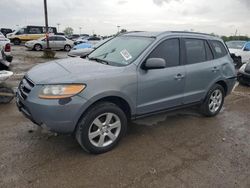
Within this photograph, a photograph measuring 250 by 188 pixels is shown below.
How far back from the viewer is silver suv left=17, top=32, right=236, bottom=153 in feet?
10.3

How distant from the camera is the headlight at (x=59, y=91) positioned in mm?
3083

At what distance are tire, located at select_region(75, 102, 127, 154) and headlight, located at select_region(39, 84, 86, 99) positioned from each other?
0.35m

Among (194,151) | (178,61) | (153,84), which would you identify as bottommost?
(194,151)

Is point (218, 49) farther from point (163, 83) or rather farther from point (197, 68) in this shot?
point (163, 83)

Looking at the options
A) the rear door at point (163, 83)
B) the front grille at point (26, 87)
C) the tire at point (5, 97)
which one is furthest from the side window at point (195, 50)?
the tire at point (5, 97)

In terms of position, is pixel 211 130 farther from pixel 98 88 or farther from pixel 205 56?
pixel 98 88

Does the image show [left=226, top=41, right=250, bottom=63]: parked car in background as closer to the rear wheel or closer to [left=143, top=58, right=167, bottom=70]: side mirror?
[left=143, top=58, right=167, bottom=70]: side mirror

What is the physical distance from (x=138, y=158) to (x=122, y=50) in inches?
68.3

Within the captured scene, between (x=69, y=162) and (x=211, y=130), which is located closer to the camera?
(x=69, y=162)

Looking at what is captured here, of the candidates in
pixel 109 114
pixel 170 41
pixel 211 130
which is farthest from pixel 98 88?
pixel 211 130

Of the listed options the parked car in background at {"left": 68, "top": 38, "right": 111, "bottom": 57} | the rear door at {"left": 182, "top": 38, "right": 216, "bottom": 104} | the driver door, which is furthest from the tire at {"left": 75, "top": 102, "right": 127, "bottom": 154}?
the driver door

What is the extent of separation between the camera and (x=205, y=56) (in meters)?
4.86

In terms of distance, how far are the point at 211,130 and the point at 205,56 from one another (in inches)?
55.9

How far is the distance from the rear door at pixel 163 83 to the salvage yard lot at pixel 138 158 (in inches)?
22.7
